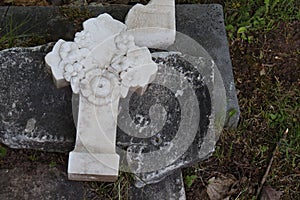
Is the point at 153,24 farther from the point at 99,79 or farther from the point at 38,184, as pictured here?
the point at 38,184

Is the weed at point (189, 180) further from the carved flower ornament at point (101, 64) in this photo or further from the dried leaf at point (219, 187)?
the carved flower ornament at point (101, 64)

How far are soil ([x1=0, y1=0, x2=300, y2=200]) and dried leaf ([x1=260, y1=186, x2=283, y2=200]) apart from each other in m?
0.04

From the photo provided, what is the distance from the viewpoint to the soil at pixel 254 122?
9.12 ft

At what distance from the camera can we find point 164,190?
245 centimetres

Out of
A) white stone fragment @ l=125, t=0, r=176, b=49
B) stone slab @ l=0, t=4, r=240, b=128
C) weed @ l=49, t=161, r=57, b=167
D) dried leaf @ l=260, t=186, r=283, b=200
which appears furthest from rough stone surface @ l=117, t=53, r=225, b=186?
dried leaf @ l=260, t=186, r=283, b=200

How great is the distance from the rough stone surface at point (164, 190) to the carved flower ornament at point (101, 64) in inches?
17.9

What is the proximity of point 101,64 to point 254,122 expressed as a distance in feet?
3.60

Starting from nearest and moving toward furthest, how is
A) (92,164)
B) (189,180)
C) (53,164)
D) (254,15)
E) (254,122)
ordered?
(92,164) → (53,164) → (189,180) → (254,122) → (254,15)

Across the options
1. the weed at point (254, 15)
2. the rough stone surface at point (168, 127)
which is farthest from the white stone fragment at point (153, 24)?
A: the weed at point (254, 15)

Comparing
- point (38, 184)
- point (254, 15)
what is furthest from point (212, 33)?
point (38, 184)

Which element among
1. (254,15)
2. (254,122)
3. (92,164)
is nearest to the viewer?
(92,164)

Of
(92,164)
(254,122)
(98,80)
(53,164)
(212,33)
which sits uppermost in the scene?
(98,80)

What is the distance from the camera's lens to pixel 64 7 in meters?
2.85

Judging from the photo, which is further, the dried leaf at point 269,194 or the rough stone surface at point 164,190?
the dried leaf at point 269,194
